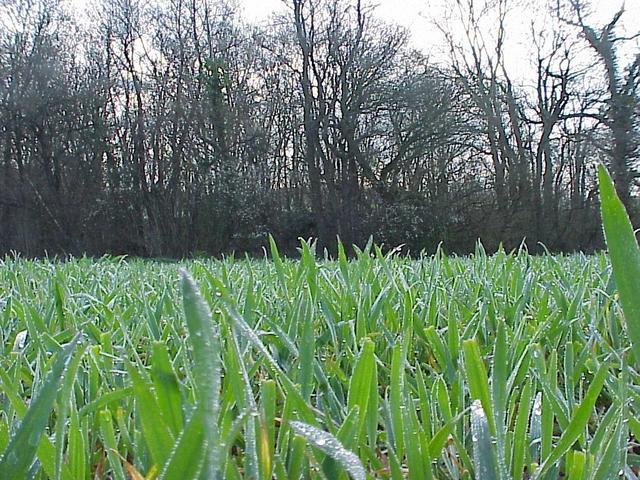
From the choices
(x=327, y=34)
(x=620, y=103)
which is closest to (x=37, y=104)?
(x=327, y=34)

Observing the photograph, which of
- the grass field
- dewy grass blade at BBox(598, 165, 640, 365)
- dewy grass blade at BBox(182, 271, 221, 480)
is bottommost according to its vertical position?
the grass field

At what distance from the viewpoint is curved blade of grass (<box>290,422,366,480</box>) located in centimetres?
27

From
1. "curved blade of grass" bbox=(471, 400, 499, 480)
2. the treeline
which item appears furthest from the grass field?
the treeline

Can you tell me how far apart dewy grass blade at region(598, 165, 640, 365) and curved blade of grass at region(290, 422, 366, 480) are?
0.15m

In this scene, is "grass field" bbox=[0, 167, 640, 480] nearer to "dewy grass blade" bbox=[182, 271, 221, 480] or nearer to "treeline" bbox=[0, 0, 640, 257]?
"dewy grass blade" bbox=[182, 271, 221, 480]

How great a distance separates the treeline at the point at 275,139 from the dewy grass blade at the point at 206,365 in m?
11.7

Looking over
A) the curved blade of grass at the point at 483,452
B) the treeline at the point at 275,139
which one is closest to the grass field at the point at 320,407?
the curved blade of grass at the point at 483,452

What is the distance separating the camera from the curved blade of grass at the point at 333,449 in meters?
0.27

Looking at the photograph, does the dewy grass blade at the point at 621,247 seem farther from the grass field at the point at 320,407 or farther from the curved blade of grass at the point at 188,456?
the curved blade of grass at the point at 188,456

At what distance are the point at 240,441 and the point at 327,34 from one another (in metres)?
13.5

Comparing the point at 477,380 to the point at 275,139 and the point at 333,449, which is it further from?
the point at 275,139

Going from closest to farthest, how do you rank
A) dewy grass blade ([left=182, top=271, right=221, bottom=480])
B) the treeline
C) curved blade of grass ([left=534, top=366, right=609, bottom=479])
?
dewy grass blade ([left=182, top=271, right=221, bottom=480])
curved blade of grass ([left=534, top=366, right=609, bottom=479])
the treeline

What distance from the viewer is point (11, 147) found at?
11742 mm

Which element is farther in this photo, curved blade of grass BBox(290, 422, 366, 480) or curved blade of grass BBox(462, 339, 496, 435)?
curved blade of grass BBox(462, 339, 496, 435)
